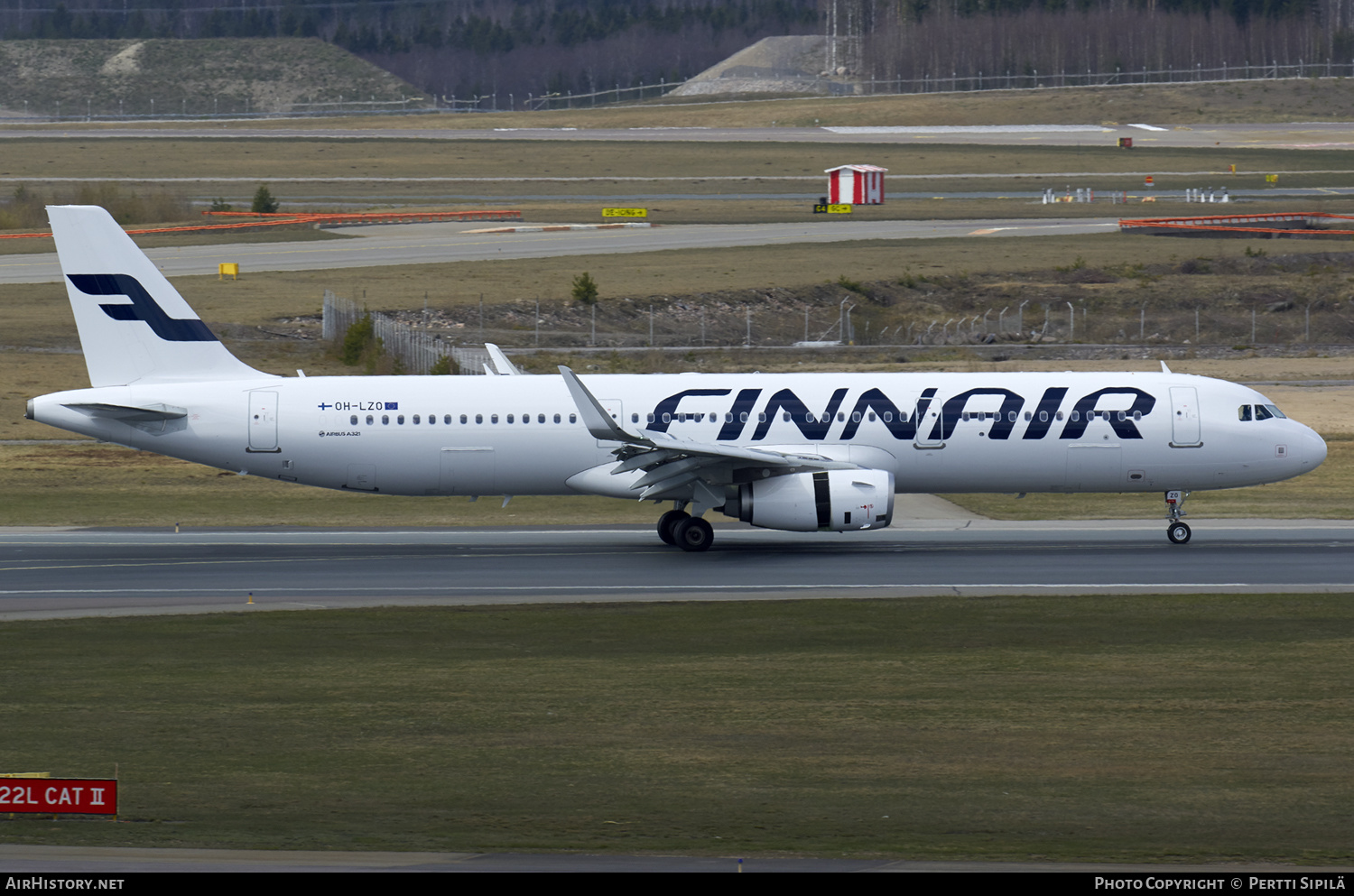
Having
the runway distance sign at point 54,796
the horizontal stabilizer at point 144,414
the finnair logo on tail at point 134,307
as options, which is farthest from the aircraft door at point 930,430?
the runway distance sign at point 54,796

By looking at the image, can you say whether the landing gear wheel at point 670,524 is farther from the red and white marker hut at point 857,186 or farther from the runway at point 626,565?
the red and white marker hut at point 857,186

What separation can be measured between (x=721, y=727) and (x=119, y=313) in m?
23.5

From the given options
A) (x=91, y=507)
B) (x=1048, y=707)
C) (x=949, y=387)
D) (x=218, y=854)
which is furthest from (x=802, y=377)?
(x=218, y=854)

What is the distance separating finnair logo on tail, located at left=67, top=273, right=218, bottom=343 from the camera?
38375 millimetres

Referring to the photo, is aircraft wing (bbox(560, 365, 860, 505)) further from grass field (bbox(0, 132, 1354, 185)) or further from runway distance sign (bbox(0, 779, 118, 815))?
grass field (bbox(0, 132, 1354, 185))

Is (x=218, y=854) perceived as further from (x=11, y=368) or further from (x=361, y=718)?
(x=11, y=368)

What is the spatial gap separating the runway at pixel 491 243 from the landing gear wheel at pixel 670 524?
50.8 meters

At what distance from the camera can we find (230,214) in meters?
110

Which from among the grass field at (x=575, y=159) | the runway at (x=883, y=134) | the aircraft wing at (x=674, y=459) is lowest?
the aircraft wing at (x=674, y=459)

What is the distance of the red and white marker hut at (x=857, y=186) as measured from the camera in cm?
12025

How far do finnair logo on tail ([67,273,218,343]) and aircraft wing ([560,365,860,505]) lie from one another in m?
9.69

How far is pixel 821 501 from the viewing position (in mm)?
35938

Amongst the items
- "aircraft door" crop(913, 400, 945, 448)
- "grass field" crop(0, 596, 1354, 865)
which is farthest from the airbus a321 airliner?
"grass field" crop(0, 596, 1354, 865)
